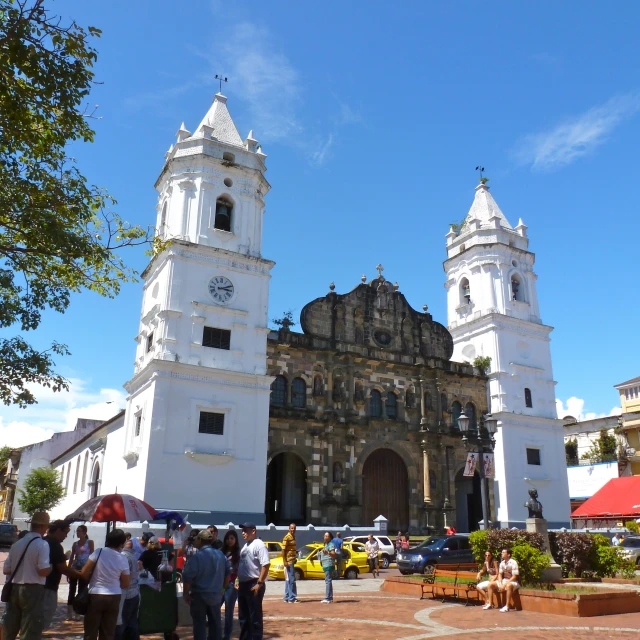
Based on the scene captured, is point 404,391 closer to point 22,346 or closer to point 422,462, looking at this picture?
point 422,462

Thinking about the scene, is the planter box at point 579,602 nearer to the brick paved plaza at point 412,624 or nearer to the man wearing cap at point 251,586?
the brick paved plaza at point 412,624

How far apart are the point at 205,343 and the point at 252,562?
1900cm

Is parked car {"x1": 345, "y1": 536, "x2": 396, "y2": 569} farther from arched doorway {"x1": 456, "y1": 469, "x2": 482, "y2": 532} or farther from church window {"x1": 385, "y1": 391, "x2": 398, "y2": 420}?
arched doorway {"x1": 456, "y1": 469, "x2": 482, "y2": 532}

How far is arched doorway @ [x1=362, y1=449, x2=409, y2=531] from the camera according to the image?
1241 inches

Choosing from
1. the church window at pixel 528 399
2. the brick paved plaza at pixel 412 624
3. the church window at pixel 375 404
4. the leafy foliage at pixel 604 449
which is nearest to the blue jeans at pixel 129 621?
the brick paved plaza at pixel 412 624

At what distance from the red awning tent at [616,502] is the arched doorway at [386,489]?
9830 millimetres

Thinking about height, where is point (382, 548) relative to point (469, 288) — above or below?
below

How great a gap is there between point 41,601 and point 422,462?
27.4 metres

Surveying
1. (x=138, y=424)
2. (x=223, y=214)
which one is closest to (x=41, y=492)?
(x=138, y=424)

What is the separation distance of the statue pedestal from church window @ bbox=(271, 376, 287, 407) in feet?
52.2

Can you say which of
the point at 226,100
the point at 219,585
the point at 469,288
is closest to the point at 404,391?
the point at 469,288

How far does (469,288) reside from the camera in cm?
3931

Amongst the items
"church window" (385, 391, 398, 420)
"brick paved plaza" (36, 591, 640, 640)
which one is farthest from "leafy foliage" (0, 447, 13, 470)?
"brick paved plaza" (36, 591, 640, 640)

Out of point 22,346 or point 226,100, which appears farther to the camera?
point 226,100
